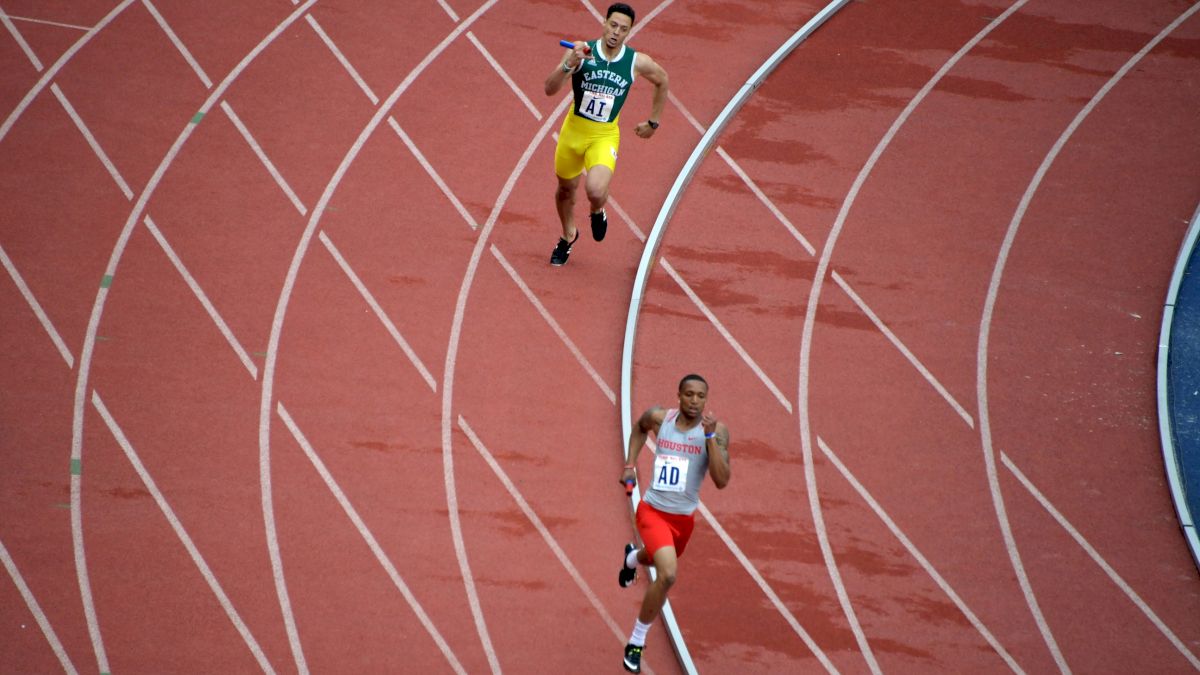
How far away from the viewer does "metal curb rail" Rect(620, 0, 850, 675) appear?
6.52 meters

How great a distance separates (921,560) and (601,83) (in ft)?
11.7

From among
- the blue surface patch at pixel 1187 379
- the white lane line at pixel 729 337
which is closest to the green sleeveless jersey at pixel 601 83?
the white lane line at pixel 729 337

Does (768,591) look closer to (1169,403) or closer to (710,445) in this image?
(710,445)

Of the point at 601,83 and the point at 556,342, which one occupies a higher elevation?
the point at 601,83

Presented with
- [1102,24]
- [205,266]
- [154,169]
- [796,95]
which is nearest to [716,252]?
[796,95]

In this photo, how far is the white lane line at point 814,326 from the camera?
677cm

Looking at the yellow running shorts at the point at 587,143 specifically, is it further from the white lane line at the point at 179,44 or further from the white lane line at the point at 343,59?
the white lane line at the point at 179,44

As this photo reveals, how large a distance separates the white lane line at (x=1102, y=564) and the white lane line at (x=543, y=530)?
284 cm

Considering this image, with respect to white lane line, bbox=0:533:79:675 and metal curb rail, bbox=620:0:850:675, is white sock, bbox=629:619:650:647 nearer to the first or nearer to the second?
metal curb rail, bbox=620:0:850:675

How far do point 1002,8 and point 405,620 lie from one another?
822 cm

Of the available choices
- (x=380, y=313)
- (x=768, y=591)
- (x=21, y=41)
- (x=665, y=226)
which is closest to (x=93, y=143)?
(x=21, y=41)

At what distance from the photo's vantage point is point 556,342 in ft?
26.6

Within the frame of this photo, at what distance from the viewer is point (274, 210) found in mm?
8750

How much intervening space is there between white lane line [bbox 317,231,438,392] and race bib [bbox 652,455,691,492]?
2.27 m
